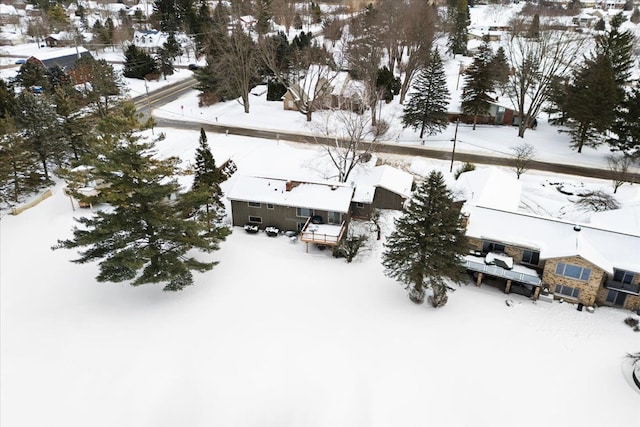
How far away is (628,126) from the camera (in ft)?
145

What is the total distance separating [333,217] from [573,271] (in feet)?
49.3

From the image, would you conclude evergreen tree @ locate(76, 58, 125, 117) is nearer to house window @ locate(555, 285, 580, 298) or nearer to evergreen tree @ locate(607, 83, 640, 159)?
house window @ locate(555, 285, 580, 298)

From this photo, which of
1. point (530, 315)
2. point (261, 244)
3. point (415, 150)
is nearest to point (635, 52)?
point (415, 150)

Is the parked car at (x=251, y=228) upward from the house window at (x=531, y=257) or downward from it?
downward

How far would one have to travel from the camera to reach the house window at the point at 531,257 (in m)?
27.3

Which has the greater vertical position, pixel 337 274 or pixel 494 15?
pixel 494 15

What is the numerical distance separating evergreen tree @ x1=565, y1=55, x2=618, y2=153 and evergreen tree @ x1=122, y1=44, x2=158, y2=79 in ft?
200

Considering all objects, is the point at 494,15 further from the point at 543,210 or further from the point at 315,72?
the point at 543,210

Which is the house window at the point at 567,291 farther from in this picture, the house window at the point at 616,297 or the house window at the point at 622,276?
the house window at the point at 622,276

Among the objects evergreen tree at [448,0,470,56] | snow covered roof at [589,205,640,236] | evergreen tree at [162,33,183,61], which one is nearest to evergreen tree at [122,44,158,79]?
evergreen tree at [162,33,183,61]

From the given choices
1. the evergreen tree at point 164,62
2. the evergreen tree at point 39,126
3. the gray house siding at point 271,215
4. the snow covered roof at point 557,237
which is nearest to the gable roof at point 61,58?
the evergreen tree at point 164,62

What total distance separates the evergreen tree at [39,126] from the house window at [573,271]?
39030 millimetres

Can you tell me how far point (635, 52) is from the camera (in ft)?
247

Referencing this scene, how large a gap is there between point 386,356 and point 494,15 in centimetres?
11459
